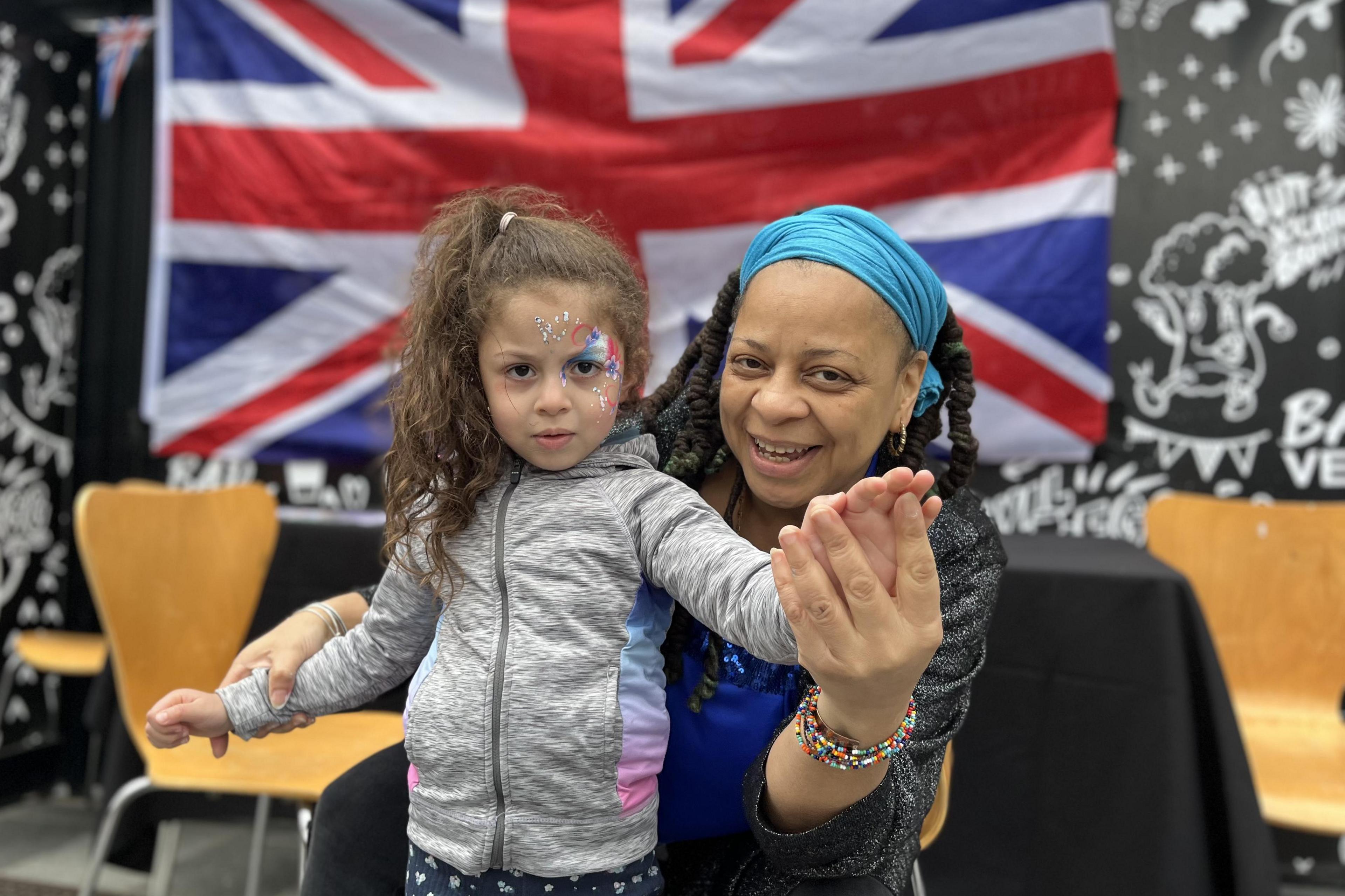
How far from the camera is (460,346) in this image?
1051 millimetres

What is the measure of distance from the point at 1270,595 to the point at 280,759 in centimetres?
209

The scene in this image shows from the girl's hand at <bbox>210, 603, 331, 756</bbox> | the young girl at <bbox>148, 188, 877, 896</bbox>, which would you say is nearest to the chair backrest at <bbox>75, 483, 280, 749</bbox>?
the girl's hand at <bbox>210, 603, 331, 756</bbox>

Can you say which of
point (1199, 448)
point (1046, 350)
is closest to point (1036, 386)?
point (1046, 350)

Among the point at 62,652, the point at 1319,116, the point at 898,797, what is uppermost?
the point at 1319,116

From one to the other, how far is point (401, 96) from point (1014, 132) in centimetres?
180

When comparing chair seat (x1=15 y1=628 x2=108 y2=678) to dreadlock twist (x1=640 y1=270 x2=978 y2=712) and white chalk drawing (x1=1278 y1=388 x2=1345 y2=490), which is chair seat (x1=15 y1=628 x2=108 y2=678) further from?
white chalk drawing (x1=1278 y1=388 x2=1345 y2=490)

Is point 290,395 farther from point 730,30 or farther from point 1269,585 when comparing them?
point 1269,585

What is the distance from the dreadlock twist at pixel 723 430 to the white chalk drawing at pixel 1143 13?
203 cm

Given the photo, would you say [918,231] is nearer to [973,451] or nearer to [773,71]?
[773,71]

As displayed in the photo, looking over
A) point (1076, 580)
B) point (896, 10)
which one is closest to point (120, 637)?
point (1076, 580)

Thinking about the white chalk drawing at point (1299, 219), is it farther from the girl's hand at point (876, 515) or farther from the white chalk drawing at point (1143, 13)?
the girl's hand at point (876, 515)

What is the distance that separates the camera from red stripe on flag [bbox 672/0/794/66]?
2.88 metres

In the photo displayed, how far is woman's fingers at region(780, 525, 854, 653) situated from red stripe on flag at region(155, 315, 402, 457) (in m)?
2.68

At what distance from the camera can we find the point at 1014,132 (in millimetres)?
2689
